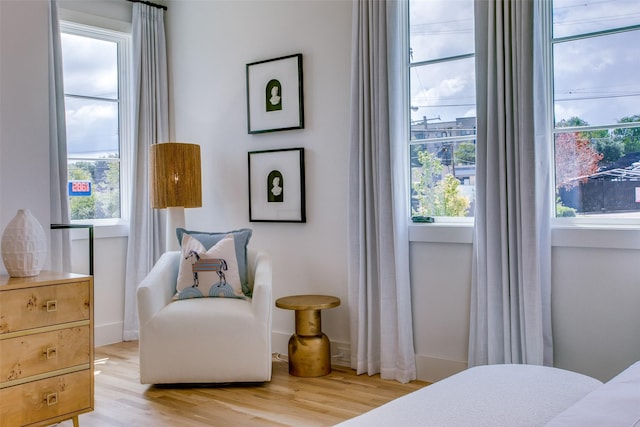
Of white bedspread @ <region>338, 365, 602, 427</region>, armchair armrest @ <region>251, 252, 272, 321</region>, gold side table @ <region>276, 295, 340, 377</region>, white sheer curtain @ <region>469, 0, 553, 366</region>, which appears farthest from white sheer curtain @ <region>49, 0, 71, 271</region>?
white bedspread @ <region>338, 365, 602, 427</region>

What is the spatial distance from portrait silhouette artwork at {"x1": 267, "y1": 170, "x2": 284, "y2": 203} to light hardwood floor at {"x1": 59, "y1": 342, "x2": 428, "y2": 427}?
47.4 inches

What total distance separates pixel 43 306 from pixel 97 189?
2.26 meters

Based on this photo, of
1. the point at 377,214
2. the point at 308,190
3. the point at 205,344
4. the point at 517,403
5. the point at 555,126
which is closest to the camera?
the point at 517,403

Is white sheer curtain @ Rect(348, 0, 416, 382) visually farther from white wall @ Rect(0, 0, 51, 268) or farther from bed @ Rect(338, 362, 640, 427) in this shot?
bed @ Rect(338, 362, 640, 427)

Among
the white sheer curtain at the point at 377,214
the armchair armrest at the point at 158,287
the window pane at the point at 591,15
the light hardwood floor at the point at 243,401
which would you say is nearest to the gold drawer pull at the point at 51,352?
the light hardwood floor at the point at 243,401

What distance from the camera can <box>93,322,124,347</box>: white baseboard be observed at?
4688 millimetres

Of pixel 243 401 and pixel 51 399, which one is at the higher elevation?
pixel 51 399

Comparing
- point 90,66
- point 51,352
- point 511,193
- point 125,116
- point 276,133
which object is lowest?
point 51,352

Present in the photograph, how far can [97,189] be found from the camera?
4.81m

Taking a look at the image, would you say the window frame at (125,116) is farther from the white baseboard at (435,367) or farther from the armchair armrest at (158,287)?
the white baseboard at (435,367)

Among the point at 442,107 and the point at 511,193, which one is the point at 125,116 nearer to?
the point at 442,107

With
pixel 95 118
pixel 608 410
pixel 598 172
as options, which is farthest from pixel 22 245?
pixel 598 172

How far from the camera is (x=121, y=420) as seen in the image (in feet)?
9.97

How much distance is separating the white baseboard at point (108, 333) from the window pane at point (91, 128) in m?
1.32
